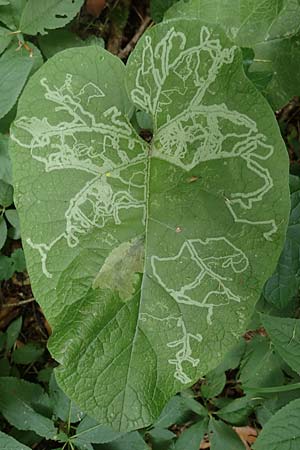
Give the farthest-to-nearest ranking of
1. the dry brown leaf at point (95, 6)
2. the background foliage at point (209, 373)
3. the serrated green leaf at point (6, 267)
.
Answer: the dry brown leaf at point (95, 6)
the serrated green leaf at point (6, 267)
the background foliage at point (209, 373)

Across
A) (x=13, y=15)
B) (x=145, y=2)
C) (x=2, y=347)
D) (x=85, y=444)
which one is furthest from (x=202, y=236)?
(x=145, y=2)

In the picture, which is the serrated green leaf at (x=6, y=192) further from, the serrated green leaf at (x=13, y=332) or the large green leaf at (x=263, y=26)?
the large green leaf at (x=263, y=26)

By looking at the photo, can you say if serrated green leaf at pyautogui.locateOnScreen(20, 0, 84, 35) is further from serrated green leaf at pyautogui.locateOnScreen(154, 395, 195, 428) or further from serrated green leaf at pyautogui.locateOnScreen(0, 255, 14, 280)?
serrated green leaf at pyautogui.locateOnScreen(154, 395, 195, 428)

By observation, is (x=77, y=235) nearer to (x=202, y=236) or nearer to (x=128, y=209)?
(x=128, y=209)

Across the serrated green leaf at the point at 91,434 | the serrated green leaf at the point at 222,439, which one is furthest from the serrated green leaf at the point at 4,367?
the serrated green leaf at the point at 222,439

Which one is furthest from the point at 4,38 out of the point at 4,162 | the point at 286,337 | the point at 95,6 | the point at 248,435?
the point at 248,435
